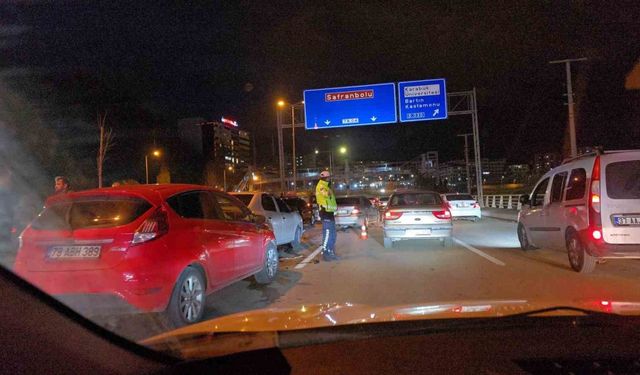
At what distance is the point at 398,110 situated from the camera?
95.1ft

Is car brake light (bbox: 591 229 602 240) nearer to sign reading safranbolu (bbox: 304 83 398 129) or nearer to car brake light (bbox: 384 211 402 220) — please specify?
car brake light (bbox: 384 211 402 220)

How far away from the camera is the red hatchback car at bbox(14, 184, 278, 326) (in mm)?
5379

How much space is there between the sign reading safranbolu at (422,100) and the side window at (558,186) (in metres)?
18.8

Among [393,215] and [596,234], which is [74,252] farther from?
[393,215]

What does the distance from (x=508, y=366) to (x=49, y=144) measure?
39031 millimetres

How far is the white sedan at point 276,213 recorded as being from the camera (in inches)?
486

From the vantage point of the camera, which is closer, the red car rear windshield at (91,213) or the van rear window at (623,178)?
the red car rear windshield at (91,213)

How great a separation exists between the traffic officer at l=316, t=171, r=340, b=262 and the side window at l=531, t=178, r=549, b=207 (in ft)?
14.0

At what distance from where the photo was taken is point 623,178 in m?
8.49

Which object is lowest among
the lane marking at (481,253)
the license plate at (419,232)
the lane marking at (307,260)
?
the lane marking at (481,253)

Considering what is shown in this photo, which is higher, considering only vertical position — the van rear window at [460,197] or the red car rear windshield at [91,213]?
the red car rear windshield at [91,213]

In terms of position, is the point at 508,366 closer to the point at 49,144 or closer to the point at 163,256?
the point at 163,256

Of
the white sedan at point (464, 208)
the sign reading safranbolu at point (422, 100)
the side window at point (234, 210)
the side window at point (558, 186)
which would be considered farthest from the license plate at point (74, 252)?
the sign reading safranbolu at point (422, 100)

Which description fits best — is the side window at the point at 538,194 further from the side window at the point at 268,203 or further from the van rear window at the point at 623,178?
the side window at the point at 268,203
